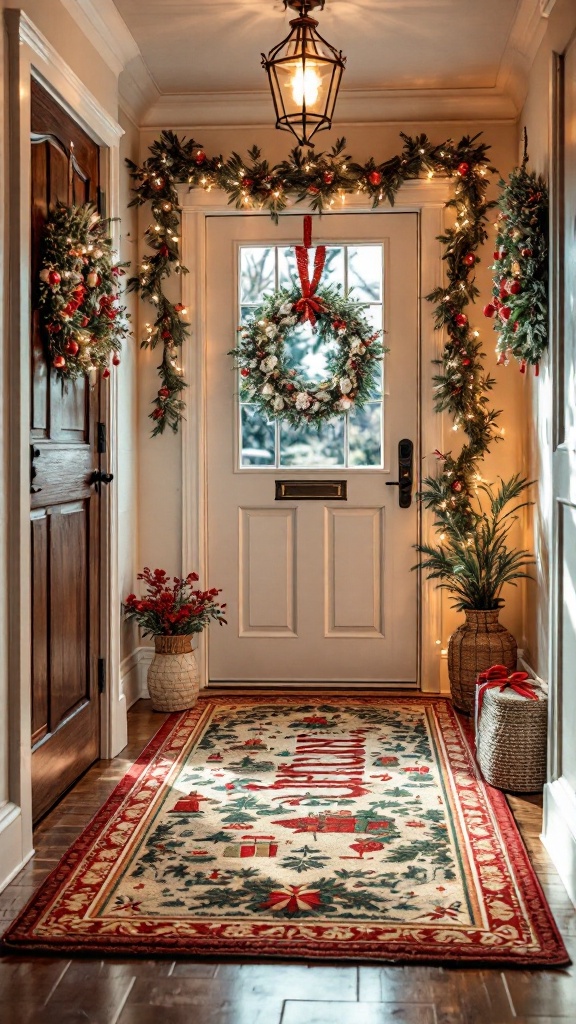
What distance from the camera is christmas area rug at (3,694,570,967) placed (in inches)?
98.7

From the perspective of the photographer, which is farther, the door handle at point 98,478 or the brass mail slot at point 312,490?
the brass mail slot at point 312,490

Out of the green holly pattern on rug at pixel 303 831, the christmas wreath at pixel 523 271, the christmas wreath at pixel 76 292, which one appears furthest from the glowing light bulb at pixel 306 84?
the green holly pattern on rug at pixel 303 831

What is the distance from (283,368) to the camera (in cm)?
504

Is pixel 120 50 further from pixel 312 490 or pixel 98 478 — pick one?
pixel 312 490

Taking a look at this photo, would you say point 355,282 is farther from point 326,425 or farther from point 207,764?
point 207,764

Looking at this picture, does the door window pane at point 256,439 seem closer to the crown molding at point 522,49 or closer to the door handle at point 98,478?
the door handle at point 98,478

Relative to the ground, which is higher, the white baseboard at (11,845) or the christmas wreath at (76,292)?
the christmas wreath at (76,292)

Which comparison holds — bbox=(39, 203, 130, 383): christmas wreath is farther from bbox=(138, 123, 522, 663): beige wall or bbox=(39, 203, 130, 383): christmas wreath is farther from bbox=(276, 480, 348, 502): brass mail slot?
bbox=(276, 480, 348, 502): brass mail slot

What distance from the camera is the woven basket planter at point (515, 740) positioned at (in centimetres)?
354

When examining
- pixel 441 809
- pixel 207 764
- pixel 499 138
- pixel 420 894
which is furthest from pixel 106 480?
pixel 499 138

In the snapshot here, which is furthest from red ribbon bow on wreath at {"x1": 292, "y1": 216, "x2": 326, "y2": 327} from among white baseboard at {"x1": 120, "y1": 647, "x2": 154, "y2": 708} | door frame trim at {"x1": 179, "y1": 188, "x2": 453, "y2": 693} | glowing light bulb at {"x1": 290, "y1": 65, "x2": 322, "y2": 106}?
white baseboard at {"x1": 120, "y1": 647, "x2": 154, "y2": 708}

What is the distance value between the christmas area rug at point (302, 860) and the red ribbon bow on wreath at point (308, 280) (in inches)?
77.9

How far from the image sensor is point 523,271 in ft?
12.4

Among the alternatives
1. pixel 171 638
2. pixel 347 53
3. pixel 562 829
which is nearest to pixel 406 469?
pixel 171 638
